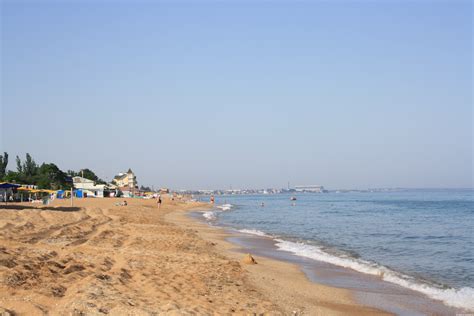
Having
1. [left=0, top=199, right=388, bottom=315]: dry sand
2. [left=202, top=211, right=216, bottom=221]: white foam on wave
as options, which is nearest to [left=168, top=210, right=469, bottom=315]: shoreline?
[left=0, top=199, right=388, bottom=315]: dry sand

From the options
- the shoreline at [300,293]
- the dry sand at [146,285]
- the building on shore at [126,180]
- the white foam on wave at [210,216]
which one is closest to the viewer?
the dry sand at [146,285]

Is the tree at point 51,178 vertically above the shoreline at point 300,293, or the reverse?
the tree at point 51,178

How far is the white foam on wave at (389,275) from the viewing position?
36.7 feet

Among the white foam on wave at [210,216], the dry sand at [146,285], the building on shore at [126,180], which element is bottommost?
the white foam on wave at [210,216]

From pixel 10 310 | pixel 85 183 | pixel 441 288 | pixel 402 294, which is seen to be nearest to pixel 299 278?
pixel 402 294

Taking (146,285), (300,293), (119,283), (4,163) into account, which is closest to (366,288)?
(300,293)

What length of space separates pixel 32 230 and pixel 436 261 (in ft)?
53.5

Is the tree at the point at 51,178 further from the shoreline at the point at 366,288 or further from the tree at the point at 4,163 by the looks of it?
the shoreline at the point at 366,288

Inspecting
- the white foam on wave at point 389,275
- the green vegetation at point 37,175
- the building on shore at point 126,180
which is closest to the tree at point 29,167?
the green vegetation at point 37,175

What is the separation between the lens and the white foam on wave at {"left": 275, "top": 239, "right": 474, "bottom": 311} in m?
11.2

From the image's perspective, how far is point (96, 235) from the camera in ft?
60.7

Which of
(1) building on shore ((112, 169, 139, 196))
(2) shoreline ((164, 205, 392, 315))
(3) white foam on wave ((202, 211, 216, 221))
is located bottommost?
(3) white foam on wave ((202, 211, 216, 221))

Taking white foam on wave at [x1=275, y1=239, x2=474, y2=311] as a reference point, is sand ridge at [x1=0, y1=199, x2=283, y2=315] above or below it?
above

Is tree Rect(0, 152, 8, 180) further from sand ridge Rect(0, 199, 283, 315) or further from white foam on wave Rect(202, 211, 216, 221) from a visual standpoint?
sand ridge Rect(0, 199, 283, 315)
